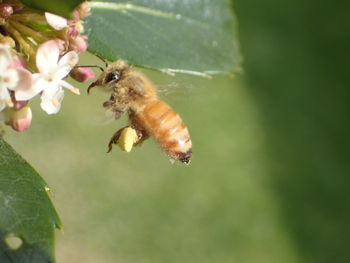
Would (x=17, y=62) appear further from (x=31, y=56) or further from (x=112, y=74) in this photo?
(x=112, y=74)

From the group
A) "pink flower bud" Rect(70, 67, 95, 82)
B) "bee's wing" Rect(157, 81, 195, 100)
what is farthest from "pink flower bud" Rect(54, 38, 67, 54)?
"bee's wing" Rect(157, 81, 195, 100)

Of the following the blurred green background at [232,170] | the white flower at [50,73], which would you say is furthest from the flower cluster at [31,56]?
the blurred green background at [232,170]

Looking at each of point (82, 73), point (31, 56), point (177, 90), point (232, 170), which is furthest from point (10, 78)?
point (232, 170)

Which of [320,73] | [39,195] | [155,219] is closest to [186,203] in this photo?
[155,219]

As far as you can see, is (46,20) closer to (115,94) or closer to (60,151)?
(115,94)

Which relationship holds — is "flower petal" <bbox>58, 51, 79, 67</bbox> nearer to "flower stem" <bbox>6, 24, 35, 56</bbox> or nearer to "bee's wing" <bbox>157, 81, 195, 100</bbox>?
"flower stem" <bbox>6, 24, 35, 56</bbox>

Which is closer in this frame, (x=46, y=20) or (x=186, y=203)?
(x=46, y=20)
